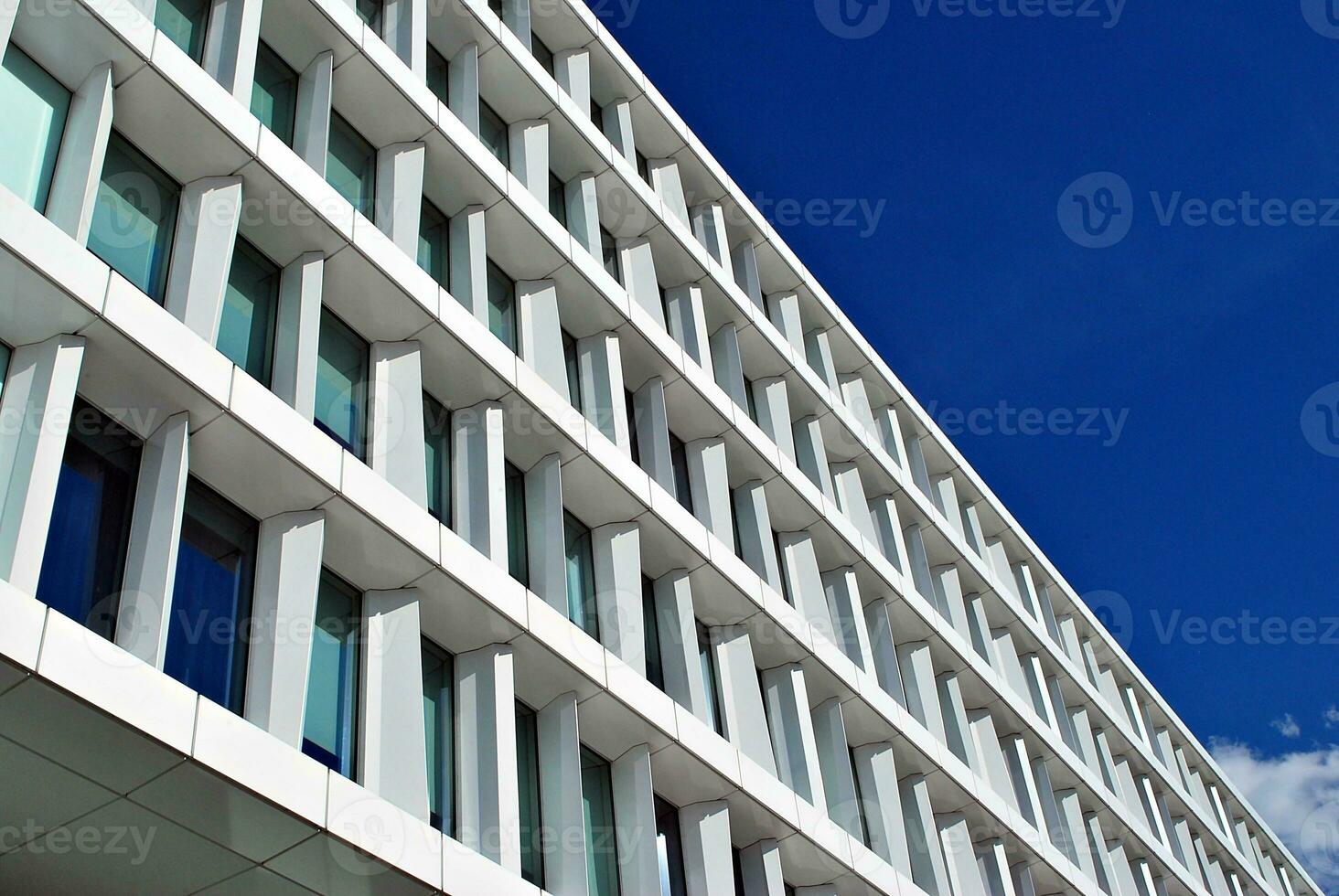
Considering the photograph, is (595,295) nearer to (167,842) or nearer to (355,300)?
(355,300)

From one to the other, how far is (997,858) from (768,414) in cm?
903

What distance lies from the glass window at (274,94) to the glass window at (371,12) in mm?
2302

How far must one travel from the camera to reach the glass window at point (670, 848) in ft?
57.1

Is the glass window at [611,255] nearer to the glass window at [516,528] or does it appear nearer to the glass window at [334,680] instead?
the glass window at [516,528]

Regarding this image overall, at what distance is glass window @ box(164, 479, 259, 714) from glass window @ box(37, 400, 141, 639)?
0.68 metres

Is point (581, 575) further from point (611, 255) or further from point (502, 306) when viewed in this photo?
point (611, 255)

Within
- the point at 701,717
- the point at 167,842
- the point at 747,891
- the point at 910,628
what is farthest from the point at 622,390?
the point at 167,842

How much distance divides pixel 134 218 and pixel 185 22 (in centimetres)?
312

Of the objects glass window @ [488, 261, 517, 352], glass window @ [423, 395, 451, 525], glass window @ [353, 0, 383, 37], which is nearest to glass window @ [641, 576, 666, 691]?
glass window @ [423, 395, 451, 525]

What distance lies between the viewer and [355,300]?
52.9 feet

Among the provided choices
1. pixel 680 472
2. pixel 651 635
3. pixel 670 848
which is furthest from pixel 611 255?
pixel 670 848

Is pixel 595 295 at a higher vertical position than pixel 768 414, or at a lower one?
lower

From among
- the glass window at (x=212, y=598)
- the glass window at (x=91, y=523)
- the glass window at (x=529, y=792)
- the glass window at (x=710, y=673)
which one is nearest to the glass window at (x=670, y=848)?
the glass window at (x=710, y=673)

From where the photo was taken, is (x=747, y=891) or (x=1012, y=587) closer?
(x=747, y=891)
